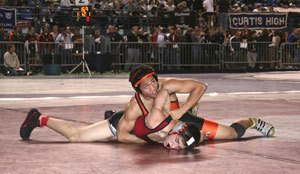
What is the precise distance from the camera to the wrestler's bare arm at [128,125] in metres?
8.23

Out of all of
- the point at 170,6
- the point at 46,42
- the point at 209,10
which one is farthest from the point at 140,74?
the point at 209,10

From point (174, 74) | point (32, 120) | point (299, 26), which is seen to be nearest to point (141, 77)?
point (32, 120)

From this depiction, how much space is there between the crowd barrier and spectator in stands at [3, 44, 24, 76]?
0.83m

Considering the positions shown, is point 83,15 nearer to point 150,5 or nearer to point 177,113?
point 150,5

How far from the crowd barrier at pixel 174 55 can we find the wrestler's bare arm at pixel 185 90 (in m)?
19.7

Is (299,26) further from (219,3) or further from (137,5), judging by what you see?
(137,5)

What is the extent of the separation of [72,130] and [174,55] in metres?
21.8

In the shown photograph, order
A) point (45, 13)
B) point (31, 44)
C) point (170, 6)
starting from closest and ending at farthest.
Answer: point (31, 44) < point (45, 13) < point (170, 6)

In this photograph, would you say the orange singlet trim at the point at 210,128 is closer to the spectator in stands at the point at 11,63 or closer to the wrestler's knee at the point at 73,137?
the wrestler's knee at the point at 73,137

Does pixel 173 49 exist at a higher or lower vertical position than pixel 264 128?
lower

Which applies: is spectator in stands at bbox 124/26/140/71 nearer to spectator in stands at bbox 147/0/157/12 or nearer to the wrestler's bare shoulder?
spectator in stands at bbox 147/0/157/12

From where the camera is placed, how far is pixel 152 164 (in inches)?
274

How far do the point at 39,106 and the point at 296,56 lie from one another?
21564 millimetres

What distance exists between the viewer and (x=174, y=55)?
3058 cm
